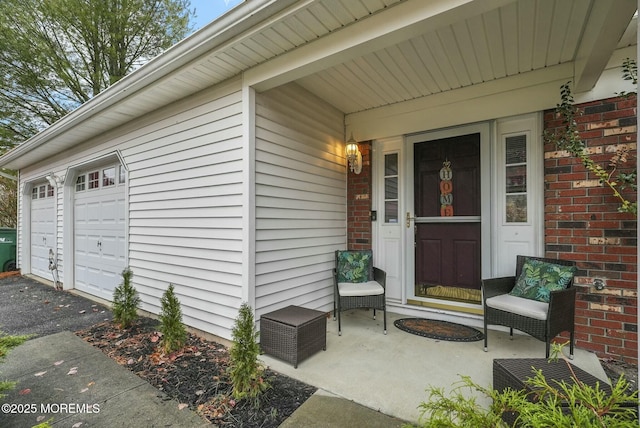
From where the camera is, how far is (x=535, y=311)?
7.68 ft

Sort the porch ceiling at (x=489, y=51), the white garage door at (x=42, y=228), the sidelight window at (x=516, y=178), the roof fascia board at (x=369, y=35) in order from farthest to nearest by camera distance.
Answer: the white garage door at (x=42, y=228) < the sidelight window at (x=516, y=178) < the porch ceiling at (x=489, y=51) < the roof fascia board at (x=369, y=35)

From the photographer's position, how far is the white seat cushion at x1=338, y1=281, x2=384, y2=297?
10.1ft

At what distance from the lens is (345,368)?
2.36 m

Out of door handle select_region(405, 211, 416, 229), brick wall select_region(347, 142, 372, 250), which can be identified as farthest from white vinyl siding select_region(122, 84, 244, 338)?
door handle select_region(405, 211, 416, 229)

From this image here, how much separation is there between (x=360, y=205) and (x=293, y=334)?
213 centimetres

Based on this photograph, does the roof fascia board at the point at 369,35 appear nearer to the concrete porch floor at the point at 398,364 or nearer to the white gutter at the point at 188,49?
the white gutter at the point at 188,49

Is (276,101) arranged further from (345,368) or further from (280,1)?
(345,368)

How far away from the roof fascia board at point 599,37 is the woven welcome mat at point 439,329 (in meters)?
2.56

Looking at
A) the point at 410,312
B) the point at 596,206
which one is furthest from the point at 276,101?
the point at 596,206

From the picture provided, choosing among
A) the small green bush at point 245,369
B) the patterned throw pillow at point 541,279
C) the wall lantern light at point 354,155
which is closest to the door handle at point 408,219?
the wall lantern light at point 354,155

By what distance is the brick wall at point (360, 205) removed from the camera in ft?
13.0

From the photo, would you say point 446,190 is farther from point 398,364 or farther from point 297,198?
point 398,364

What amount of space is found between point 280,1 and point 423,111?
2214 mm

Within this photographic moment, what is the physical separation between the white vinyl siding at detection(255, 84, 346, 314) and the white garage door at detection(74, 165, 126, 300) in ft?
9.13
